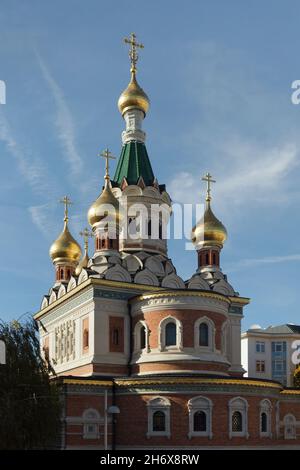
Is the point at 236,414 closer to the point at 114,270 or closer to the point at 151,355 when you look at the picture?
the point at 151,355

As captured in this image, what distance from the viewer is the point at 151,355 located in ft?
94.1

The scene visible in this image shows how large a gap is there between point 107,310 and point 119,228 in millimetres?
4626

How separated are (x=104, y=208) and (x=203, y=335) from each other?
7932 mm

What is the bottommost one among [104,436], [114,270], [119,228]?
[104,436]

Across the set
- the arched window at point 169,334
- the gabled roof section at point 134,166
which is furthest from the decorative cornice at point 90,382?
the gabled roof section at point 134,166

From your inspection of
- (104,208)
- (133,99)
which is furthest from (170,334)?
(133,99)

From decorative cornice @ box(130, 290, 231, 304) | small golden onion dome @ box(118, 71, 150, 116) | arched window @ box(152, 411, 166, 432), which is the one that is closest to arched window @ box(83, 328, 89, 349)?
decorative cornice @ box(130, 290, 231, 304)

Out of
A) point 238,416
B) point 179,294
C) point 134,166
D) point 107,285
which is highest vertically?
point 134,166

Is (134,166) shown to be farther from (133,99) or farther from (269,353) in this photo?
(269,353)

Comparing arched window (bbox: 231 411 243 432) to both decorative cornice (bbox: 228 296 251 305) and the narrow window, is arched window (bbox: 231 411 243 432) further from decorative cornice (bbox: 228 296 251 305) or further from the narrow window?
→ decorative cornice (bbox: 228 296 251 305)

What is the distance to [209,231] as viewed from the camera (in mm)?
35438

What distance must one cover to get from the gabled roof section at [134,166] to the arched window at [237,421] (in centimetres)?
1347
